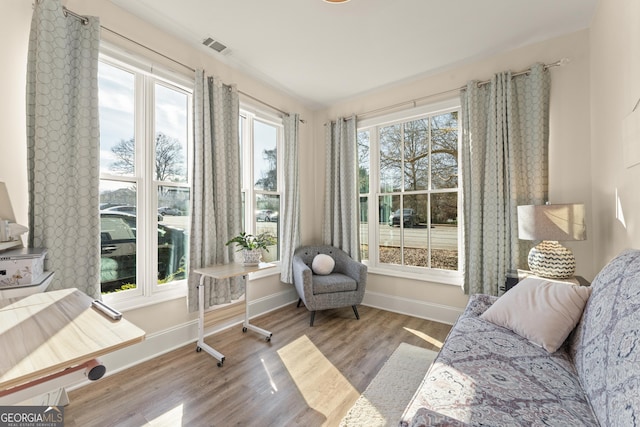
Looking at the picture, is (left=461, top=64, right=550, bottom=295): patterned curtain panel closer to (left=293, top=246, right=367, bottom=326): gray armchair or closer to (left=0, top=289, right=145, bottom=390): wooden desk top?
(left=293, top=246, right=367, bottom=326): gray armchair

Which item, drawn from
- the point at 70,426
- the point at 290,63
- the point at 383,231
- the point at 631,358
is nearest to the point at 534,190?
the point at 383,231

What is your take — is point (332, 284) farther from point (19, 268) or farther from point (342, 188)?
point (19, 268)

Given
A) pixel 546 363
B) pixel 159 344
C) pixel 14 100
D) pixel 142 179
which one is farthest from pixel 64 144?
pixel 546 363

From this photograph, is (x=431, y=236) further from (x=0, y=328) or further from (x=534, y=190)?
(x=0, y=328)

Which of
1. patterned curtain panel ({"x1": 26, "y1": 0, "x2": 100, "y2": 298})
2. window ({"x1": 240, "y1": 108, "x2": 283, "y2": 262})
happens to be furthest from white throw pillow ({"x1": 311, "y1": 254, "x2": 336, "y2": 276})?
patterned curtain panel ({"x1": 26, "y1": 0, "x2": 100, "y2": 298})

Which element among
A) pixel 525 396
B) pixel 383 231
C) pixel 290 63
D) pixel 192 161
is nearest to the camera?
pixel 525 396

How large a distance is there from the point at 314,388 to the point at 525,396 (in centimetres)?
130

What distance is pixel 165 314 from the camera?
2.44 meters

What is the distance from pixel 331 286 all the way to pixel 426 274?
117 cm

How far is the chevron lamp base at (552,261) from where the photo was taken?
2029 mm

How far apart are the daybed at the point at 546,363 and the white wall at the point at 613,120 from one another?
1.94 feet

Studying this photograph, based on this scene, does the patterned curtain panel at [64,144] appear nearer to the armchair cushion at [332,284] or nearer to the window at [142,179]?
the window at [142,179]

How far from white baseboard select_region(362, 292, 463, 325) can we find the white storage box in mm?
3142

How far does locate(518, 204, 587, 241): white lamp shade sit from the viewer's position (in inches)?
76.9
